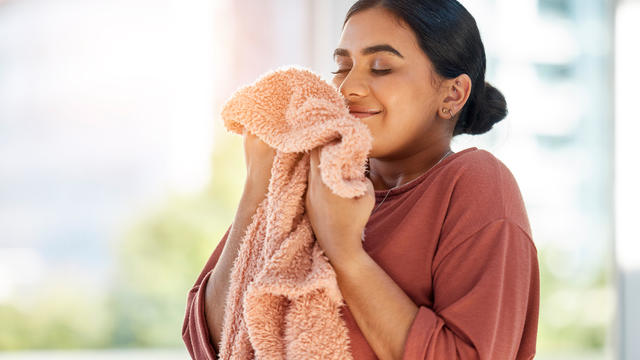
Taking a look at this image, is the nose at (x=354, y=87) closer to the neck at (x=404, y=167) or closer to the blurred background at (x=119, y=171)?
the neck at (x=404, y=167)

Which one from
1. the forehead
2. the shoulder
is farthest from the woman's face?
the shoulder

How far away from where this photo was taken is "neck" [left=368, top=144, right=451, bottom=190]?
1023 mm

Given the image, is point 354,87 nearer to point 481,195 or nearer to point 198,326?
point 481,195

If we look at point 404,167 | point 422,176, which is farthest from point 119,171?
point 422,176

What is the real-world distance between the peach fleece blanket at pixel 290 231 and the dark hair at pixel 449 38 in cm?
19

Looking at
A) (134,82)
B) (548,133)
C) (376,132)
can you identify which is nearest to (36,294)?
(134,82)

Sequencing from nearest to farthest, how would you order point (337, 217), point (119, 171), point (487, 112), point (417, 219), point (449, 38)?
point (337, 217), point (417, 219), point (449, 38), point (487, 112), point (119, 171)

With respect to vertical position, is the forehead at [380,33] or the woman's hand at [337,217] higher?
the forehead at [380,33]

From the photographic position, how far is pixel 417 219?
0.86m

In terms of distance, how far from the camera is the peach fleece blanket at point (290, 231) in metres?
0.76

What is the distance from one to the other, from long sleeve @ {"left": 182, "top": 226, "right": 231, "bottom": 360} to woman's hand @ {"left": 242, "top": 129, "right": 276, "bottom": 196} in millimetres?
100

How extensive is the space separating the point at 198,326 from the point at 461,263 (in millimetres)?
377

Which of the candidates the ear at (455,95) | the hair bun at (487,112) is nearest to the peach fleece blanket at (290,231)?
the ear at (455,95)

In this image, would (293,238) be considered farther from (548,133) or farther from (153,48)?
(153,48)
